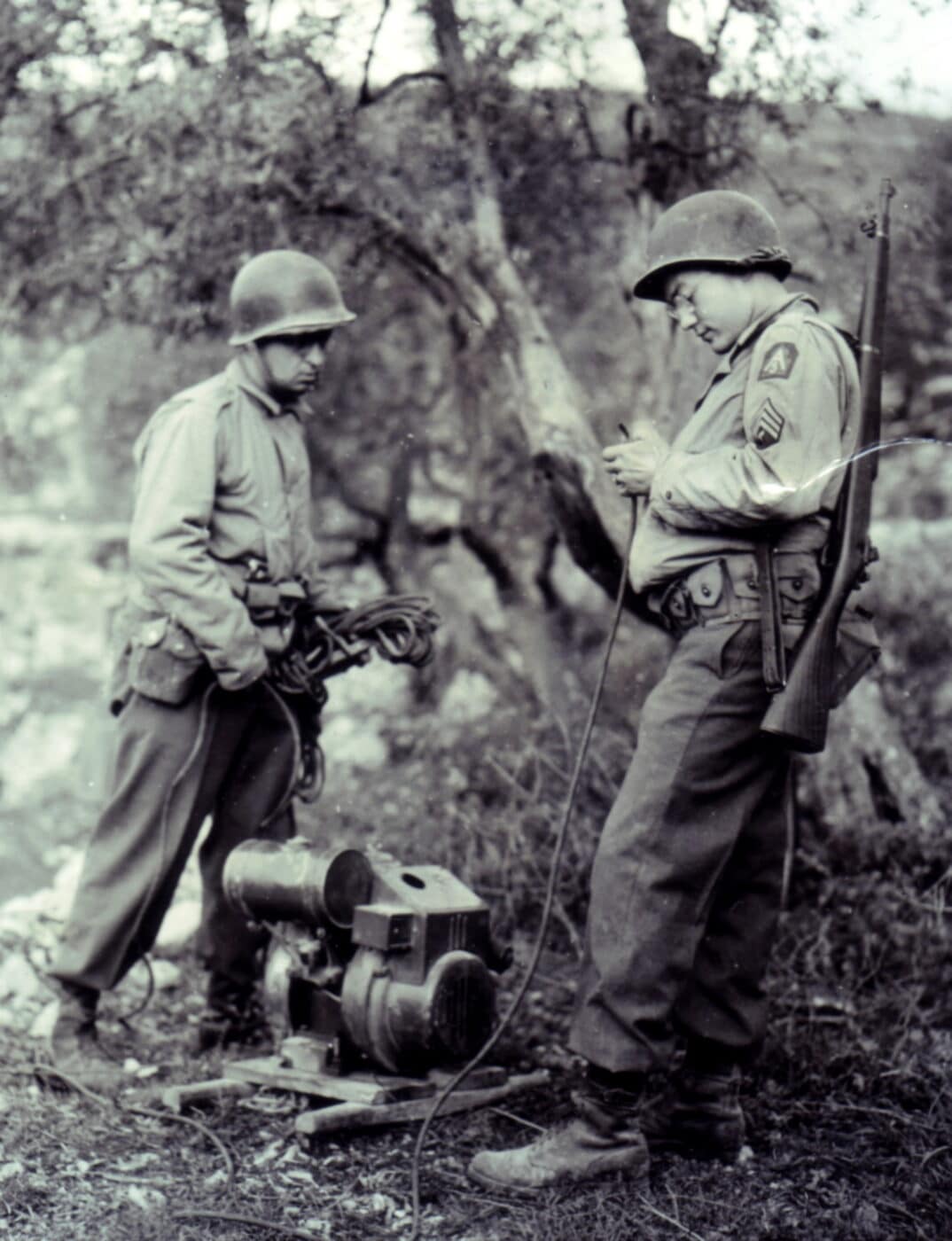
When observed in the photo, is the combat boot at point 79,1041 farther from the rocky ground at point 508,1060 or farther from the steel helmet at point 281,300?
the steel helmet at point 281,300

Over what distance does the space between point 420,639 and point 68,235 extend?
8.94 feet

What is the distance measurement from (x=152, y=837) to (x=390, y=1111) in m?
1.22

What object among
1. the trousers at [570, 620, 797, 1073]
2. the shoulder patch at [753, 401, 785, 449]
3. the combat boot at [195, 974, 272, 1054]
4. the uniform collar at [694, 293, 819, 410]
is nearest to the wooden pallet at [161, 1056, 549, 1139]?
the combat boot at [195, 974, 272, 1054]

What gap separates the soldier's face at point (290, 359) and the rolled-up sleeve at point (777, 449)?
5.41ft

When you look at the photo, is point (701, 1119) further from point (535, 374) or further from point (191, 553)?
point (535, 374)

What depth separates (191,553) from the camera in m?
4.57

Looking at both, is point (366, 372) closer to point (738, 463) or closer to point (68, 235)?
point (68, 235)

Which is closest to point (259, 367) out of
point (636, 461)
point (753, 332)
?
point (636, 461)

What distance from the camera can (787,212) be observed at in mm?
6309

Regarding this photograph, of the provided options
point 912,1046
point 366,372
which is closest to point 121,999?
point 912,1046

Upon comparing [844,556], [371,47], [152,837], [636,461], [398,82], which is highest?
[371,47]

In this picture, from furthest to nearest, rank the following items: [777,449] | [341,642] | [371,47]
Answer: [371,47]
[341,642]
[777,449]

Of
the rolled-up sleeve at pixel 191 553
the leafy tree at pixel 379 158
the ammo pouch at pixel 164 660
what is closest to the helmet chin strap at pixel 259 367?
the rolled-up sleeve at pixel 191 553

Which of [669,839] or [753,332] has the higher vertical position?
[753,332]
